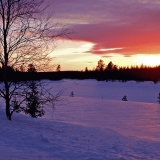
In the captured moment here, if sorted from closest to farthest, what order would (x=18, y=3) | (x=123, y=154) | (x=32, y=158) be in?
(x=32, y=158) < (x=123, y=154) < (x=18, y=3)

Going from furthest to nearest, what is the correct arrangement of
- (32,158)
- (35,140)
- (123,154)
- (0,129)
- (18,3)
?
(18,3)
(0,129)
(35,140)
(123,154)
(32,158)

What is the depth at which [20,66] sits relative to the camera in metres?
12.3

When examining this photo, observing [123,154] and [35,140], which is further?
[35,140]

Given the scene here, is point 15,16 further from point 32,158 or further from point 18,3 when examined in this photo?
point 32,158

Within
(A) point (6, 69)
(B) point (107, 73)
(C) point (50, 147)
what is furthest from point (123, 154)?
(B) point (107, 73)

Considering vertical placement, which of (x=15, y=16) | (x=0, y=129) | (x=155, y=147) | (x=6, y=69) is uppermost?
(x=15, y=16)

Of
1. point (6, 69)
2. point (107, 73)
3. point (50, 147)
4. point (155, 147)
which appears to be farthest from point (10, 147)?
point (107, 73)

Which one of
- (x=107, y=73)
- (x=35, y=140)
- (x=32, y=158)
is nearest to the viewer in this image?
(x=32, y=158)

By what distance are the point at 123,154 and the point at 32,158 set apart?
2.41 m

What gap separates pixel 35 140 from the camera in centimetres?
804

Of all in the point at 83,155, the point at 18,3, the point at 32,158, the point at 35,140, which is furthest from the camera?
the point at 18,3

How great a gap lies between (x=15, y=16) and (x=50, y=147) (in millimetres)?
6303

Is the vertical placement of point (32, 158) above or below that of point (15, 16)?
below

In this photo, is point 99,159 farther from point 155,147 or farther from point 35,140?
point 155,147
